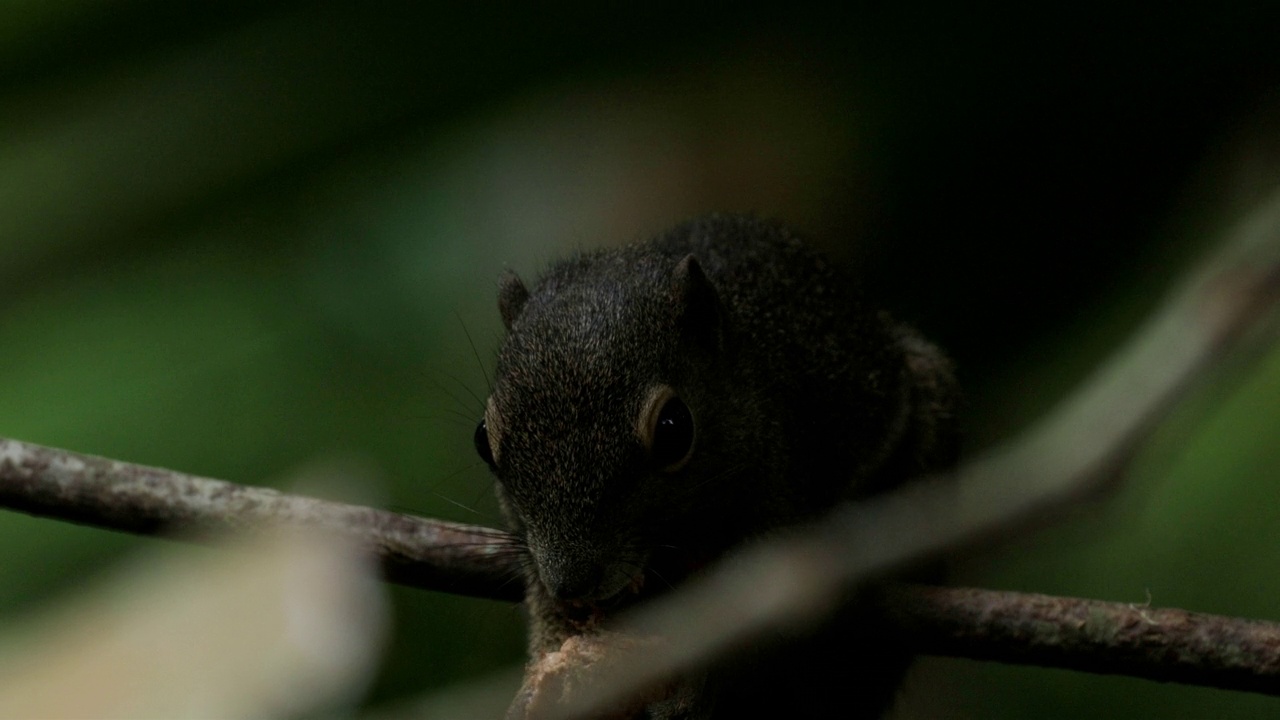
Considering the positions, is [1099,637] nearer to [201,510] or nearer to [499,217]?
[201,510]

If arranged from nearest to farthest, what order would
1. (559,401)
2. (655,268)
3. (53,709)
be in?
(559,401), (655,268), (53,709)

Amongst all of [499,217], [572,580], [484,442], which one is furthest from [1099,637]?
[499,217]

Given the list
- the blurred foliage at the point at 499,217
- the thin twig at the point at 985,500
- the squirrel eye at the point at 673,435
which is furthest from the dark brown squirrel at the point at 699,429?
the blurred foliage at the point at 499,217

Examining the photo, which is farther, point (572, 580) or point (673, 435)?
point (673, 435)

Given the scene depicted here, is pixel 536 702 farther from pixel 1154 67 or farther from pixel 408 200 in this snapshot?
pixel 1154 67

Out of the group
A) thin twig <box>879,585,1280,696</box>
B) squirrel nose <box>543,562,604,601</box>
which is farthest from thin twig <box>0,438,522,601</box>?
thin twig <box>879,585,1280,696</box>

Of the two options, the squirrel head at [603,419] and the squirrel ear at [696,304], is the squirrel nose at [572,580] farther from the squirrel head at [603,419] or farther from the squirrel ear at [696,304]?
the squirrel ear at [696,304]

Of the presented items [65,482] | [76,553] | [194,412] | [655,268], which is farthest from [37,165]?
[655,268]
